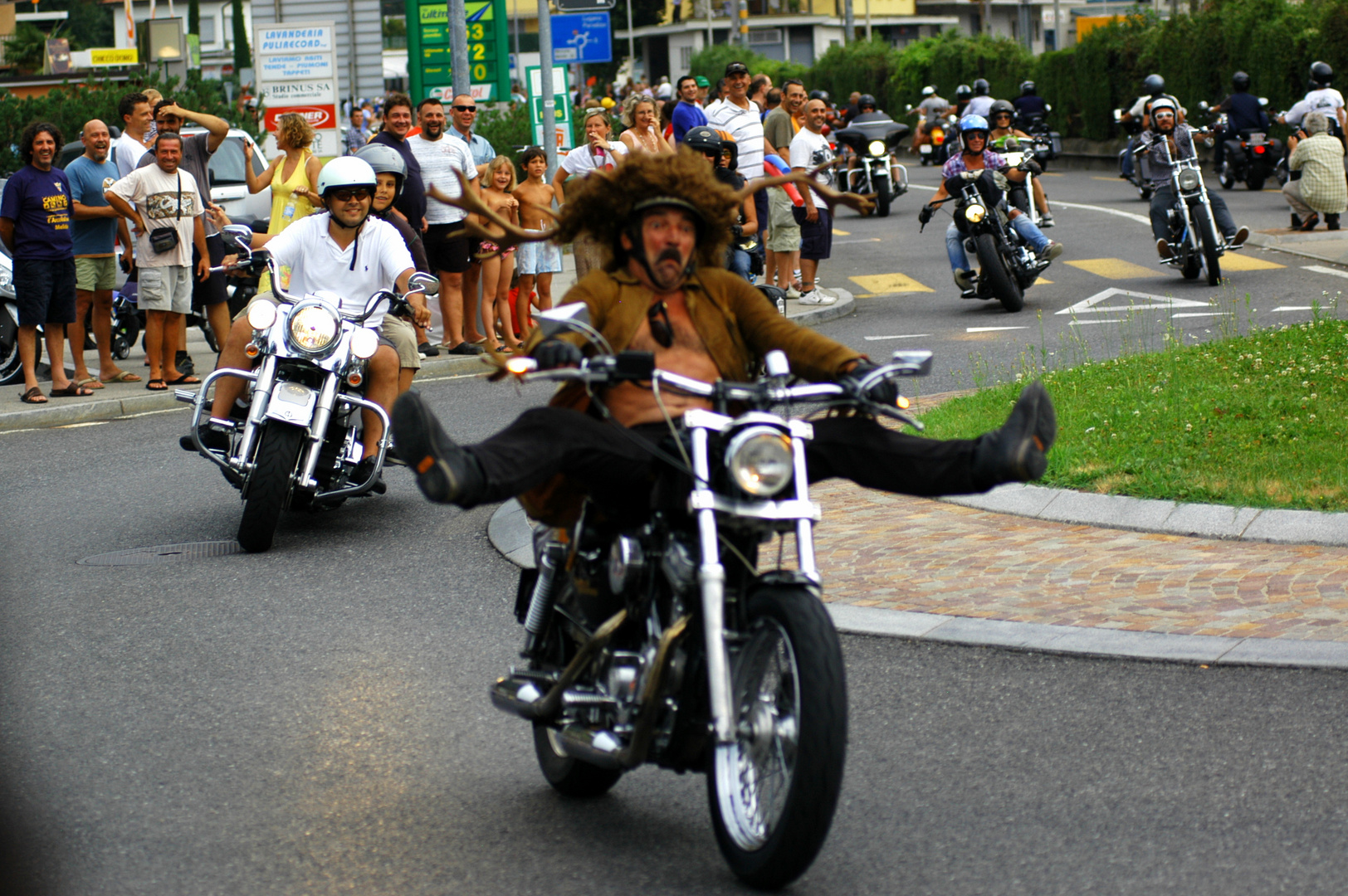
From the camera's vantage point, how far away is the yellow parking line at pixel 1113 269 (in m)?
18.4

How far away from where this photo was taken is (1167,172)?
16797mm

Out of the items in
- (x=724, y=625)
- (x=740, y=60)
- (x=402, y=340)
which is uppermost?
(x=740, y=60)

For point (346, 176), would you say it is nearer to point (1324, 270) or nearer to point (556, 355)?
point (556, 355)

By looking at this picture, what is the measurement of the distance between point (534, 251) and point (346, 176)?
6.73 m

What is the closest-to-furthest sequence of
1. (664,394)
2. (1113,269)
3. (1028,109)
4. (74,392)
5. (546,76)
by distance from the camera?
(664,394) → (74,392) → (546,76) → (1113,269) → (1028,109)

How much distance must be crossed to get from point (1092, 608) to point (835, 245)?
59.5 feet

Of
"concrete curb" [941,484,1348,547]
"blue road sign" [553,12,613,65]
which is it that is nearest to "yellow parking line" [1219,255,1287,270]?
"blue road sign" [553,12,613,65]

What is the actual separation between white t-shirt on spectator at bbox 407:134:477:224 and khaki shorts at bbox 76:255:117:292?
2.59 meters

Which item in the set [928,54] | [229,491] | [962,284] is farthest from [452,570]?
[928,54]

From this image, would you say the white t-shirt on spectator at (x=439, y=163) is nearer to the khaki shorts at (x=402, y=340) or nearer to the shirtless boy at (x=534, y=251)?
the shirtless boy at (x=534, y=251)

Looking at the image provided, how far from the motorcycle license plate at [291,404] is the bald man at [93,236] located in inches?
227

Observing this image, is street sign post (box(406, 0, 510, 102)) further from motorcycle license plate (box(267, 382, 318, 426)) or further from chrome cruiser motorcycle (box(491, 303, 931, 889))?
chrome cruiser motorcycle (box(491, 303, 931, 889))

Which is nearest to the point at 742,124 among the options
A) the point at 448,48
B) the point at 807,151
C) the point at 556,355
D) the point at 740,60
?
the point at 807,151

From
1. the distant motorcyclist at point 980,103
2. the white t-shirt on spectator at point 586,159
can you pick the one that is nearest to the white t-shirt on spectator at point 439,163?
the white t-shirt on spectator at point 586,159
